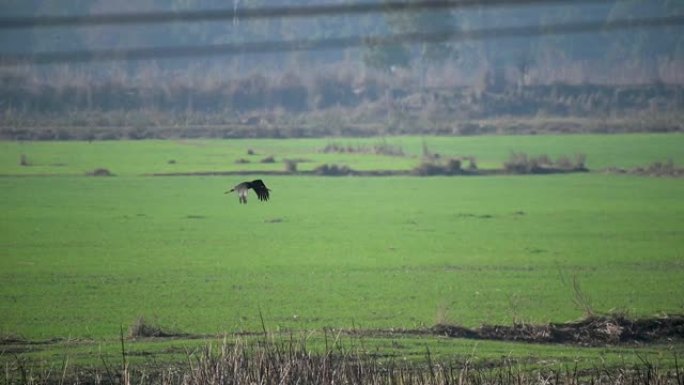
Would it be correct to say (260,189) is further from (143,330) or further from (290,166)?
(290,166)

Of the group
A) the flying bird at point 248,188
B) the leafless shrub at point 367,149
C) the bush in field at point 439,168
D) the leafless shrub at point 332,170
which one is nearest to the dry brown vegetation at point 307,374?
the flying bird at point 248,188

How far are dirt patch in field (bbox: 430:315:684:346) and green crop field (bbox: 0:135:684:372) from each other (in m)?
0.39

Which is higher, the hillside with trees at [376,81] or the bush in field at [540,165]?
the hillside with trees at [376,81]

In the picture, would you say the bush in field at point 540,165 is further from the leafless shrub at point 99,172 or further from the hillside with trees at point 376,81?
the leafless shrub at point 99,172

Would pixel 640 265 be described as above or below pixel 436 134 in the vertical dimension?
below

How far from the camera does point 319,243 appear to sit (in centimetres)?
2147

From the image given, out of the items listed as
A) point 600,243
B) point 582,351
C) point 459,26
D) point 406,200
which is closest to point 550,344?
point 582,351

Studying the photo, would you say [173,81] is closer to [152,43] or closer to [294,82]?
[152,43]

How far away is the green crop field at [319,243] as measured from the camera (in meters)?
14.7

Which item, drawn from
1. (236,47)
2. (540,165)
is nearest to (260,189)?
(236,47)

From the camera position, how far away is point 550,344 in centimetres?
1297

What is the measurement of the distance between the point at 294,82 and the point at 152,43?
15.0m

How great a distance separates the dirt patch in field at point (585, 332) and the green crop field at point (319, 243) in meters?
0.39

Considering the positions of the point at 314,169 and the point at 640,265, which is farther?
the point at 314,169
